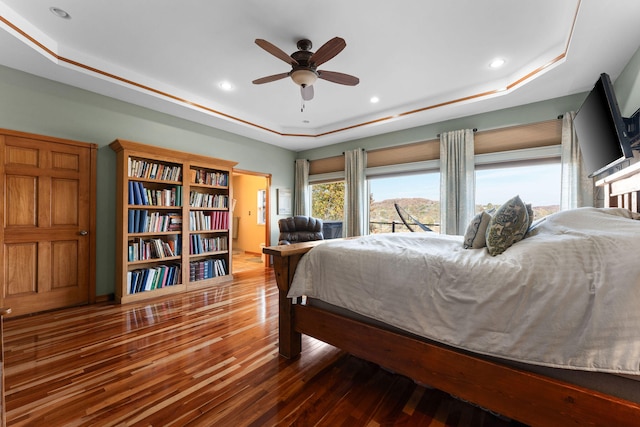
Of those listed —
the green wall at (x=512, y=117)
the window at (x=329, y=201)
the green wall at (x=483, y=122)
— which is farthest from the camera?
the window at (x=329, y=201)

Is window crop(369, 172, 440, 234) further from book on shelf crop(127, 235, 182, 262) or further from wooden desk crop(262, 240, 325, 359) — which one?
book on shelf crop(127, 235, 182, 262)

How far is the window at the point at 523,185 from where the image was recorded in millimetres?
3244

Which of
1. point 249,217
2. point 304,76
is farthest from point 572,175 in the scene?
point 249,217

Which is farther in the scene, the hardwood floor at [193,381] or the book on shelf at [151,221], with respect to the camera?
the book on shelf at [151,221]

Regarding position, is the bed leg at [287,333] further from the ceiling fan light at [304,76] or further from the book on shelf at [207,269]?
the book on shelf at [207,269]

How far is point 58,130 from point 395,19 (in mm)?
3691

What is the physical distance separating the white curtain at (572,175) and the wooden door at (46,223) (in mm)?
5597

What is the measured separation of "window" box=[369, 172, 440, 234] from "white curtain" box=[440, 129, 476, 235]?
0.79 ft

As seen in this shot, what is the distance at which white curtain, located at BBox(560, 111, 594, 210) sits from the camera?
2900 mm

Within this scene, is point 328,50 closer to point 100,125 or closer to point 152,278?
point 100,125

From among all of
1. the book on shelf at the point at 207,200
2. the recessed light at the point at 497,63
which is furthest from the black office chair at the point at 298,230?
the recessed light at the point at 497,63

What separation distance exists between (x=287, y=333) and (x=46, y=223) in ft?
9.74

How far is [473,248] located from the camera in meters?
1.51

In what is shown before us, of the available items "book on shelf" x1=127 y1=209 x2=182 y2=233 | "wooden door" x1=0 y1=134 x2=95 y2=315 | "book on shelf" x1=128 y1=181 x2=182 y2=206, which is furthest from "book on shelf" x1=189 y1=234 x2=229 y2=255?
"wooden door" x1=0 y1=134 x2=95 y2=315
